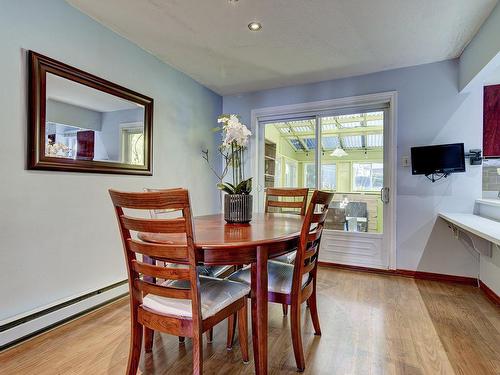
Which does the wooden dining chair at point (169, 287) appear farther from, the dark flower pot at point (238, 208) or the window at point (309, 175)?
the window at point (309, 175)

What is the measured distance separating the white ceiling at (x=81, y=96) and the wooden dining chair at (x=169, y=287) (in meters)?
1.35

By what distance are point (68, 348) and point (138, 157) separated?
1.64 metres

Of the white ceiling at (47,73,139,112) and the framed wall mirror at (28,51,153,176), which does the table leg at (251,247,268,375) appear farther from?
the white ceiling at (47,73,139,112)

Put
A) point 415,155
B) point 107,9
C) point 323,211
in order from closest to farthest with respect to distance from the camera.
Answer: point 323,211 → point 107,9 → point 415,155

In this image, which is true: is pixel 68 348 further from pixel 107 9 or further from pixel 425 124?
pixel 425 124

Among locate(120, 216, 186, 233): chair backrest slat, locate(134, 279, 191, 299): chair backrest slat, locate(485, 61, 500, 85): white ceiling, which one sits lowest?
locate(134, 279, 191, 299): chair backrest slat

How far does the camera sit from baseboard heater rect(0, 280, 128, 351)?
1737 millimetres

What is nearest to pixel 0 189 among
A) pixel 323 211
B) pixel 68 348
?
pixel 68 348

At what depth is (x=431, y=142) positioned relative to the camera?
3.01 meters

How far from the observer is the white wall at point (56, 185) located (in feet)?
5.76

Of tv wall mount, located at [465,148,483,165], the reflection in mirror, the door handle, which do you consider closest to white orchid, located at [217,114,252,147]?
the reflection in mirror

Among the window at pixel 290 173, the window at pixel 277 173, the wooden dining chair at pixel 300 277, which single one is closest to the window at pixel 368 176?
the window at pixel 290 173

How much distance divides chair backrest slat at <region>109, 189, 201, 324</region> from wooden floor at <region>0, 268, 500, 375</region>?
646 millimetres

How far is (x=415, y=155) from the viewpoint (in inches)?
118
